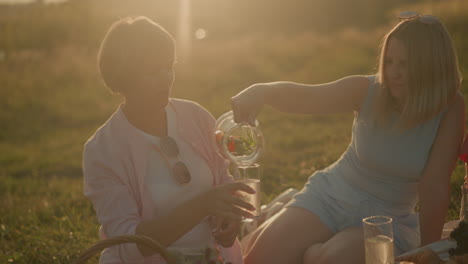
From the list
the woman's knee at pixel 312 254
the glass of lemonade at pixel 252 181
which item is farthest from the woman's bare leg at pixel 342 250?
the glass of lemonade at pixel 252 181

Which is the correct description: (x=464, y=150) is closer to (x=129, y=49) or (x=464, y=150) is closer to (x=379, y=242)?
(x=379, y=242)

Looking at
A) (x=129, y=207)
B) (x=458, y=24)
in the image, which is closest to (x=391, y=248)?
(x=129, y=207)

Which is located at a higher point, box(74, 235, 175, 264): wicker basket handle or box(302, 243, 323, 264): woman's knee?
box(74, 235, 175, 264): wicker basket handle

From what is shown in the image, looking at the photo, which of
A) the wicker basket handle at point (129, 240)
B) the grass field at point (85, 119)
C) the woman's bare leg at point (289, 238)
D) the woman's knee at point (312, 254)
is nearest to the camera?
the wicker basket handle at point (129, 240)

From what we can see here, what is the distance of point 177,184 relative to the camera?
3.37 m

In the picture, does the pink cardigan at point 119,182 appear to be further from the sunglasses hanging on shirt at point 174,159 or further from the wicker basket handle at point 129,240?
the wicker basket handle at point 129,240

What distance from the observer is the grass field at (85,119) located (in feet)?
18.8

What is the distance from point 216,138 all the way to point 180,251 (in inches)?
32.9

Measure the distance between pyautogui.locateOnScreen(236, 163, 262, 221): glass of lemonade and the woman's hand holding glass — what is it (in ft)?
0.29

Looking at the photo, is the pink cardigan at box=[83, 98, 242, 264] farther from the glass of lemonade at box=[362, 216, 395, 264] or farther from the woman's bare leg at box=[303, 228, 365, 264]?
the glass of lemonade at box=[362, 216, 395, 264]

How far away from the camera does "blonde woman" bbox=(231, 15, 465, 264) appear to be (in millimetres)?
3365

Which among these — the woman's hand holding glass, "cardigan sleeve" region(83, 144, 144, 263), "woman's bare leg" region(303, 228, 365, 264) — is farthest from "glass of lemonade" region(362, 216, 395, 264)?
"cardigan sleeve" region(83, 144, 144, 263)

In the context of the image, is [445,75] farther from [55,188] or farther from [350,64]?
[350,64]

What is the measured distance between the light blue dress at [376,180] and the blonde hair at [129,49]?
1.36 meters
